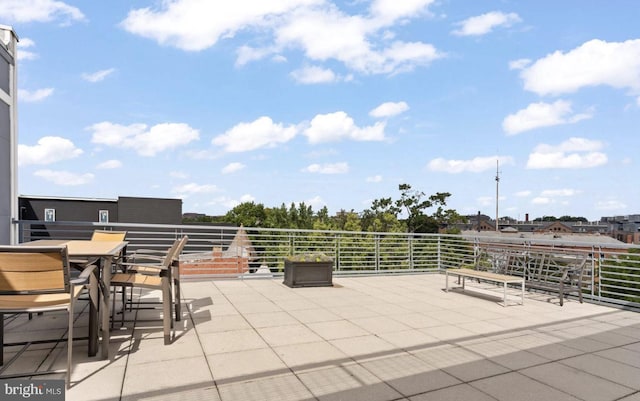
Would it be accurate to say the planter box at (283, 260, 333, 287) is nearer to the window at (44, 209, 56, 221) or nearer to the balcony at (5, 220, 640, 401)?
the balcony at (5, 220, 640, 401)

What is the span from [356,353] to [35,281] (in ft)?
8.01

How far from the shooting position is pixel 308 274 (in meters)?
6.73

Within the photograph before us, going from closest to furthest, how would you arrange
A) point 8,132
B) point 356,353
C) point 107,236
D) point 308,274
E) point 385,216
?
point 356,353 → point 107,236 → point 8,132 → point 308,274 → point 385,216

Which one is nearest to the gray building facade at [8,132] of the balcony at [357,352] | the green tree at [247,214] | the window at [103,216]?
the balcony at [357,352]

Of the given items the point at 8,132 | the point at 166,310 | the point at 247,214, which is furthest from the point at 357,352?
the point at 247,214


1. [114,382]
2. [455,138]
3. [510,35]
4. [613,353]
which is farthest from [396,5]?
[455,138]

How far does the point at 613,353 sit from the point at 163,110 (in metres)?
21.0

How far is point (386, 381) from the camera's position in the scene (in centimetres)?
276

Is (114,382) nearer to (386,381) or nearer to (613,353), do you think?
(386,381)

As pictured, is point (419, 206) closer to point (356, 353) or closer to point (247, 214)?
point (247, 214)

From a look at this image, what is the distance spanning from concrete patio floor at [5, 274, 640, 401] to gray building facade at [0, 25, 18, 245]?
2.16 metres

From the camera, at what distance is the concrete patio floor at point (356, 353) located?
103 inches

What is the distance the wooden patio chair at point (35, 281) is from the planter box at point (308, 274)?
165 inches

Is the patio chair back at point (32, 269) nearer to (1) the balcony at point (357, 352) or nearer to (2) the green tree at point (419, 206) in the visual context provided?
(1) the balcony at point (357, 352)
